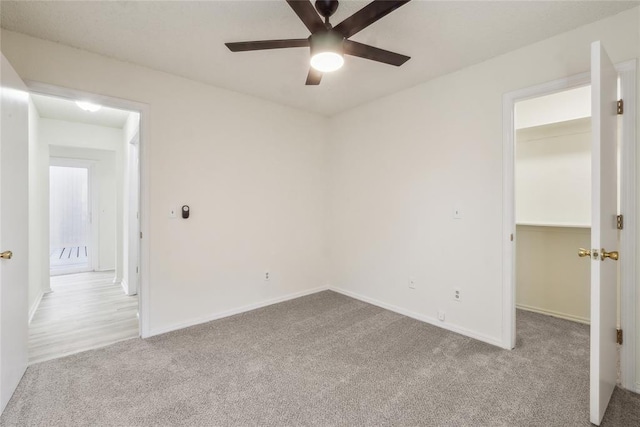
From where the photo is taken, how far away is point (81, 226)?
6.43 metres

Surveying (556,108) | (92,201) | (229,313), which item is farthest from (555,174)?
(92,201)

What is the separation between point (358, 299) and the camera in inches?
152

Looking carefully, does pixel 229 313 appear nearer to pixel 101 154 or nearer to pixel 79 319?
pixel 79 319

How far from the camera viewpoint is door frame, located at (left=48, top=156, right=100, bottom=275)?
18.7 ft

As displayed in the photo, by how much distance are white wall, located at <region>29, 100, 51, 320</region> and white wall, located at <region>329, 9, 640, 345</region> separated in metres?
3.72

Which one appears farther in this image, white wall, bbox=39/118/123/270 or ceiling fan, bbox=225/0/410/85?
white wall, bbox=39/118/123/270

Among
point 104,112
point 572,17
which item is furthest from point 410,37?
point 104,112

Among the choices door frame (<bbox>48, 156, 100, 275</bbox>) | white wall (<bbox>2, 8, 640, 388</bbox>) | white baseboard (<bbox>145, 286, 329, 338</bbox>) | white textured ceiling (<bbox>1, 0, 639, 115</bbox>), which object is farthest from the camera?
door frame (<bbox>48, 156, 100, 275</bbox>)

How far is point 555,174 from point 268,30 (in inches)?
131

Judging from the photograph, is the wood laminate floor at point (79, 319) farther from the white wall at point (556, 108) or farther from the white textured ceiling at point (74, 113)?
the white wall at point (556, 108)

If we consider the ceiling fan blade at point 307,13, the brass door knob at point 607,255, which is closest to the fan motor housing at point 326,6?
the ceiling fan blade at point 307,13

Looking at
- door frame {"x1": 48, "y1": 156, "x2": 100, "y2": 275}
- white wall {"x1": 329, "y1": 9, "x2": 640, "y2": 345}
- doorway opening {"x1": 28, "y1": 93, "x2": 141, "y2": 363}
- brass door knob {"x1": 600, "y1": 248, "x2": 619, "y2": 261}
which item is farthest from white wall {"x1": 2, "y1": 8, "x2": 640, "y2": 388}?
door frame {"x1": 48, "y1": 156, "x2": 100, "y2": 275}

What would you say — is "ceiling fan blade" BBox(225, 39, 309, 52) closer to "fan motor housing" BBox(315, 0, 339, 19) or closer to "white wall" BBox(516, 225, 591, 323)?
"fan motor housing" BBox(315, 0, 339, 19)

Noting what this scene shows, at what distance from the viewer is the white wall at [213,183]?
2.61 metres
